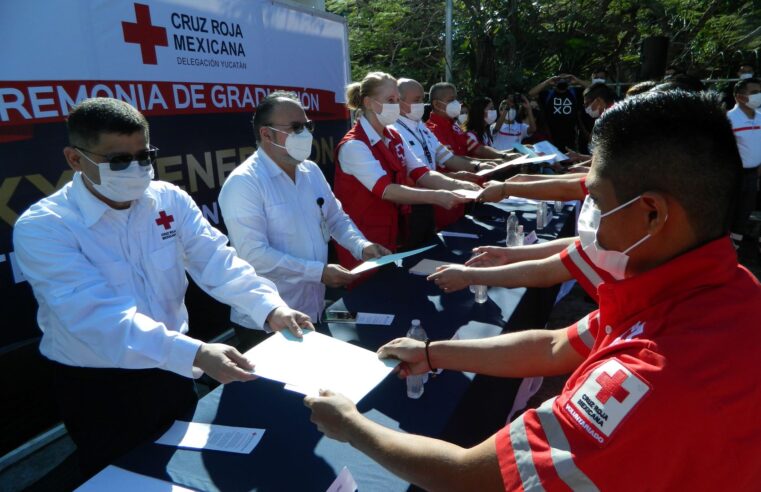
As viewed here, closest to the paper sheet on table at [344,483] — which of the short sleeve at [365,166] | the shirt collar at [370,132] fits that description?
the short sleeve at [365,166]

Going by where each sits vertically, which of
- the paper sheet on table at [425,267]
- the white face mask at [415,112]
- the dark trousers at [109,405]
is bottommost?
the dark trousers at [109,405]

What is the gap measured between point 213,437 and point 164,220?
2.99 ft

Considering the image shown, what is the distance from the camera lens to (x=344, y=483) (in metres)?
1.16

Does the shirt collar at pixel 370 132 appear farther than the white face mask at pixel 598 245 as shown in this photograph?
Yes

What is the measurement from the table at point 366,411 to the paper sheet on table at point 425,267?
0.30 ft

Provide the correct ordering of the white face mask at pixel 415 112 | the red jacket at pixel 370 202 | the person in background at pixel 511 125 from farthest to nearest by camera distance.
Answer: the person in background at pixel 511 125 < the white face mask at pixel 415 112 < the red jacket at pixel 370 202

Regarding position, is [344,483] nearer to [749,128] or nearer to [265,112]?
[265,112]

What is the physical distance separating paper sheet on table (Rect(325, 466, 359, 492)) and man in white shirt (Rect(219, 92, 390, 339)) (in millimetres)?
1227

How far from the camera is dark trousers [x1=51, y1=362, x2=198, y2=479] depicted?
1638 mm

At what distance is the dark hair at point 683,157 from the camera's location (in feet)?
2.95

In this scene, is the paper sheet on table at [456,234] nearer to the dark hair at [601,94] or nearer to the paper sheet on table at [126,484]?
the paper sheet on table at [126,484]

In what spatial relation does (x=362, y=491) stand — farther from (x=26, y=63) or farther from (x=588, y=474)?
(x=26, y=63)

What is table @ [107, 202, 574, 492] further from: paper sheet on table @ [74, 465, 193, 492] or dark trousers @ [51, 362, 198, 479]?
dark trousers @ [51, 362, 198, 479]

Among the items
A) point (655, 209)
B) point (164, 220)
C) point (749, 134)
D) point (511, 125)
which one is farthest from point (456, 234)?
point (511, 125)
